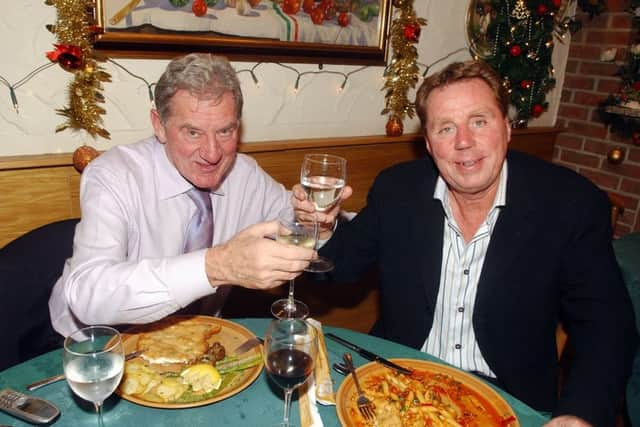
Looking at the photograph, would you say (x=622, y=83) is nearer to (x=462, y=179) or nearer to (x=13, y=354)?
(x=462, y=179)

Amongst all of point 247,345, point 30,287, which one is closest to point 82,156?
point 30,287

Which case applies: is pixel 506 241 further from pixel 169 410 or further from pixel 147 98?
pixel 147 98

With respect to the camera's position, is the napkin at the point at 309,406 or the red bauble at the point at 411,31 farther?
the red bauble at the point at 411,31

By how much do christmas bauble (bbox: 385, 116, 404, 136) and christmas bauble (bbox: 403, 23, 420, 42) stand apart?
49cm

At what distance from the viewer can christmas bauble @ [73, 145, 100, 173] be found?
2.27m

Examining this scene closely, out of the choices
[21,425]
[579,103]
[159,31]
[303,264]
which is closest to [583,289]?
[303,264]

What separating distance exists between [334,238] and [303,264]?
0.66 meters

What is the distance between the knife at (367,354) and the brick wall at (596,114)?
311cm

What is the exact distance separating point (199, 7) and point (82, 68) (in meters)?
A: 0.61

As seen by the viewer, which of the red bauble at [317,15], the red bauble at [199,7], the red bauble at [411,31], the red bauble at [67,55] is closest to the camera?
the red bauble at [67,55]

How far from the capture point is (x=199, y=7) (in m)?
2.42

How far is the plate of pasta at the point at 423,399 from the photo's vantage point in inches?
47.6

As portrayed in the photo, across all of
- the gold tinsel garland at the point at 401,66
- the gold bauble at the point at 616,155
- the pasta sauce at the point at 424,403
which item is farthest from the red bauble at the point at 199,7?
the gold bauble at the point at 616,155

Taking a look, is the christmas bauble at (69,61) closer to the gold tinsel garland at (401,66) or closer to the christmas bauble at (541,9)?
the gold tinsel garland at (401,66)
